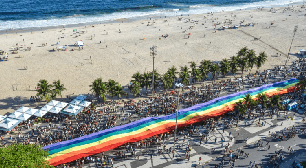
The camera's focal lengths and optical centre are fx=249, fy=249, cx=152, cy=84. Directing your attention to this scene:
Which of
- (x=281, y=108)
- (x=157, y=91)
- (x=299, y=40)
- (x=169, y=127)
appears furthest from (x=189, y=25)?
(x=169, y=127)

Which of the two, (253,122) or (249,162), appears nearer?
(249,162)

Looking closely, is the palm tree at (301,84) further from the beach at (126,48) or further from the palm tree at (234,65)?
the beach at (126,48)

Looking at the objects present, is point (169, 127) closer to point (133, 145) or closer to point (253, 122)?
point (133, 145)

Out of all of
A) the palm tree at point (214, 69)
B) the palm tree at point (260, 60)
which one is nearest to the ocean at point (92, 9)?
the palm tree at point (214, 69)

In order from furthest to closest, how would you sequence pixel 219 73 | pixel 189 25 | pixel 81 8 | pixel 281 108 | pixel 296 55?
pixel 81 8 → pixel 189 25 → pixel 296 55 → pixel 219 73 → pixel 281 108

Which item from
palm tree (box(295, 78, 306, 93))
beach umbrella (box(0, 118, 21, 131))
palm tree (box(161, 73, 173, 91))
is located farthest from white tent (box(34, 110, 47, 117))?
palm tree (box(295, 78, 306, 93))

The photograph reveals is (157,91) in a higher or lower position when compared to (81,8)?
lower

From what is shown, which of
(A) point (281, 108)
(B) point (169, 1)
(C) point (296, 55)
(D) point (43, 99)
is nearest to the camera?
(A) point (281, 108)
